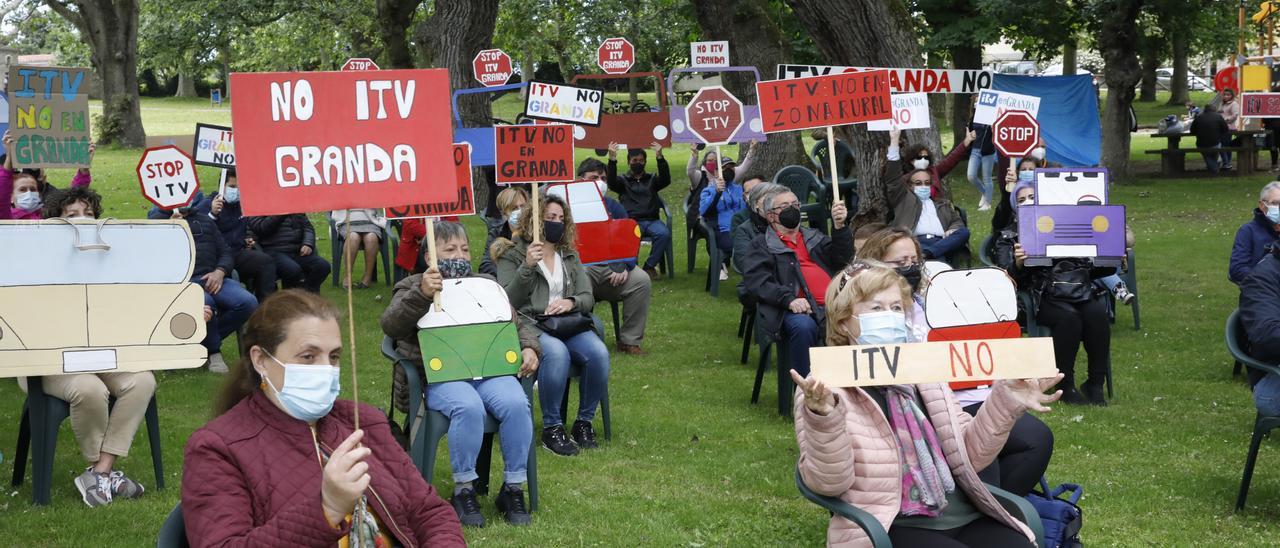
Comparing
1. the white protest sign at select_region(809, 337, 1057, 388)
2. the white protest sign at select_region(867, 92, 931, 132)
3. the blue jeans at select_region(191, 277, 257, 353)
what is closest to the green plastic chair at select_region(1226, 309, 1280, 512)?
the white protest sign at select_region(809, 337, 1057, 388)

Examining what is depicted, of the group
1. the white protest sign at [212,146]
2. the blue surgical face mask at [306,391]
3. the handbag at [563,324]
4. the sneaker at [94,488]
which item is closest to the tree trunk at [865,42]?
the white protest sign at [212,146]

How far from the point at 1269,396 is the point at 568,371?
365cm

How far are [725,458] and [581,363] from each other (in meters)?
1.00

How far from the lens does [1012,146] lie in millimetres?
11695

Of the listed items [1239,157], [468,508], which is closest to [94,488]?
[468,508]

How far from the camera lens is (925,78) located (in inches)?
507

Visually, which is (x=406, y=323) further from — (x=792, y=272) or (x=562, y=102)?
(x=562, y=102)

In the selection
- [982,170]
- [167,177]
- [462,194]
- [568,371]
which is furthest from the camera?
[982,170]

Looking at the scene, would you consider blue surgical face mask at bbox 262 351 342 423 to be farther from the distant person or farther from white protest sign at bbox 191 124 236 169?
the distant person

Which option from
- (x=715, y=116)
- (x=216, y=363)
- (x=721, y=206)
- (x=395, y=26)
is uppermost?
(x=395, y=26)

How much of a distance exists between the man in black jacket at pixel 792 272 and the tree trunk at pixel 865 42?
4.95m

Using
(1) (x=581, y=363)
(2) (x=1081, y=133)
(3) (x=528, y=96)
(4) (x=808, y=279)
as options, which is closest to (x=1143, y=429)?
(4) (x=808, y=279)

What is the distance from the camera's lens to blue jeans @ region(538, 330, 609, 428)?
24.6ft

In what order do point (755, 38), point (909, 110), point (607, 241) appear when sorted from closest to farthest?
point (607, 241) < point (909, 110) < point (755, 38)
